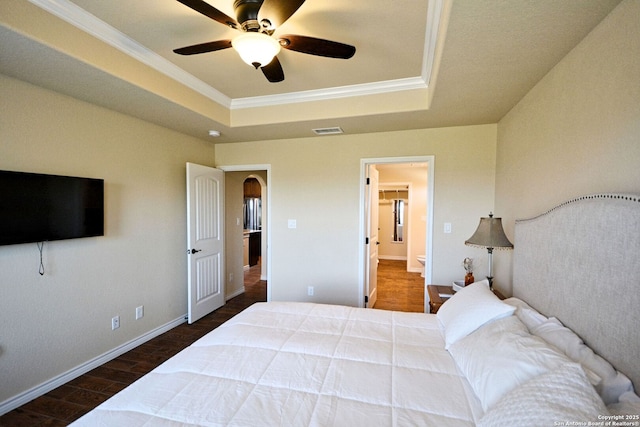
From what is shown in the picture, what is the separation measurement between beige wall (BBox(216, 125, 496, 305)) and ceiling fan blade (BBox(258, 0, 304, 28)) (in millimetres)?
2043

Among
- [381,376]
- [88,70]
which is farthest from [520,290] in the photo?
[88,70]

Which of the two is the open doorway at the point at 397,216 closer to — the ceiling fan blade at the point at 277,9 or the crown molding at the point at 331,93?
the crown molding at the point at 331,93

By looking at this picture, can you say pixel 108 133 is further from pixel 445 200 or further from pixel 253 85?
pixel 445 200

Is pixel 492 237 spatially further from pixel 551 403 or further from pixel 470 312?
pixel 551 403

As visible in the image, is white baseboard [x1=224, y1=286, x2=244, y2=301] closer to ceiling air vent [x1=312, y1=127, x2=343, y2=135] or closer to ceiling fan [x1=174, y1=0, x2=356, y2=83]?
ceiling air vent [x1=312, y1=127, x2=343, y2=135]

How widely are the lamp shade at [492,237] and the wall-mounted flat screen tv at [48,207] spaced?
10.6 feet

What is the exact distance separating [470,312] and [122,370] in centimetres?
287

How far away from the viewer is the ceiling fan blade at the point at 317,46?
1479 mm

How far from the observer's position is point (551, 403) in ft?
2.62

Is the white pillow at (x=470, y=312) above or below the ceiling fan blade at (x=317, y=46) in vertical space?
below

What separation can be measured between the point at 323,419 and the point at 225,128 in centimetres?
293

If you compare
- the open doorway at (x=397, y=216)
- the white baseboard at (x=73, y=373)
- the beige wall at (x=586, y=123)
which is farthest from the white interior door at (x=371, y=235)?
the white baseboard at (x=73, y=373)

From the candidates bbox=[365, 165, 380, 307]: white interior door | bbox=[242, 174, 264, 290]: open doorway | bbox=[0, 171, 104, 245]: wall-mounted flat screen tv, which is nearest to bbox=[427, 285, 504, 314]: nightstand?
bbox=[365, 165, 380, 307]: white interior door

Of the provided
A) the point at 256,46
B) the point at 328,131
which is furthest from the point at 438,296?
the point at 256,46
